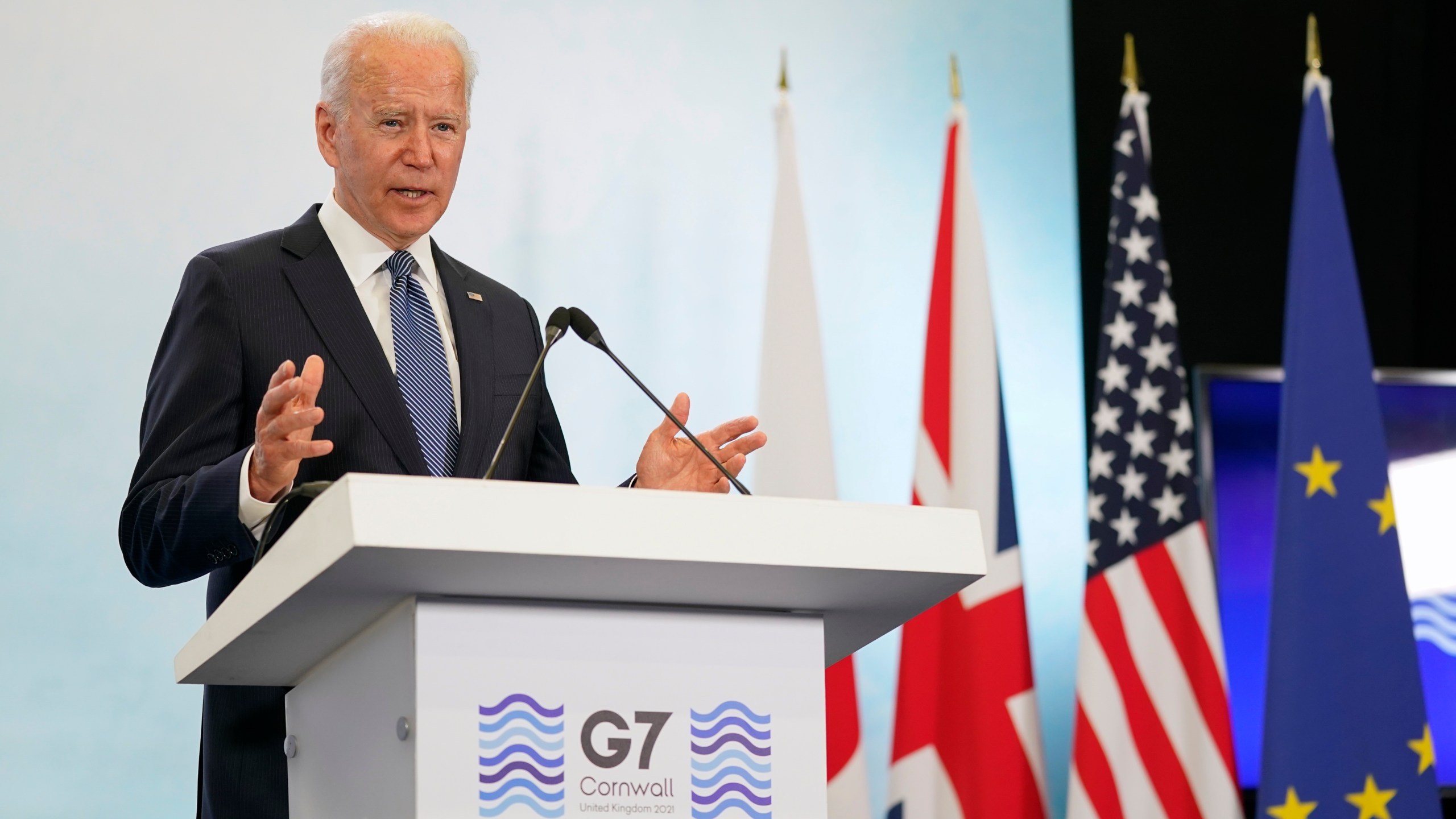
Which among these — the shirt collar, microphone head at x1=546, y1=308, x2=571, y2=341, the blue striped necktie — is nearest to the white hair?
the shirt collar

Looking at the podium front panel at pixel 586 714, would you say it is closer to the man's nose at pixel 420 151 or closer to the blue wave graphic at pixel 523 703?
the blue wave graphic at pixel 523 703

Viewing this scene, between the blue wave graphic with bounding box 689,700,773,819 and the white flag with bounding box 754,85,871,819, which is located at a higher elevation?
the white flag with bounding box 754,85,871,819

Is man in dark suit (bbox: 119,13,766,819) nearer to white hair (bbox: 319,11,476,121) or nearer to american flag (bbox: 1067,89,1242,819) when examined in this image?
white hair (bbox: 319,11,476,121)

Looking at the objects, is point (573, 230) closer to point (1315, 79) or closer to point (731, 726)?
point (1315, 79)

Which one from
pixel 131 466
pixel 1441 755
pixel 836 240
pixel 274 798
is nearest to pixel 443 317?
pixel 274 798

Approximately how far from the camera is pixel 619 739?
3.72 ft

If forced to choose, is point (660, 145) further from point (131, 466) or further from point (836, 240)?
point (131, 466)

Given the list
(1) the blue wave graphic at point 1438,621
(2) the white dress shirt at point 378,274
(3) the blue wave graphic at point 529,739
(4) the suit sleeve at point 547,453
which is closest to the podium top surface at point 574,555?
(3) the blue wave graphic at point 529,739

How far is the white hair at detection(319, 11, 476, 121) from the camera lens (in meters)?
1.86

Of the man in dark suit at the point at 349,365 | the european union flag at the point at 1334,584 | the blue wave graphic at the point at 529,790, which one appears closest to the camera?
the blue wave graphic at the point at 529,790

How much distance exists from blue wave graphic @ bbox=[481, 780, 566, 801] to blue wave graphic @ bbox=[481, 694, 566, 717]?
0.05 m

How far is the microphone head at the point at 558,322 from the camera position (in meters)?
1.44

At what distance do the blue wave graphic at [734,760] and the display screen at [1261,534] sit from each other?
286 cm

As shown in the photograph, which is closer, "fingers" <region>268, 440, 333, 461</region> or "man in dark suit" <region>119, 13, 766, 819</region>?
"fingers" <region>268, 440, 333, 461</region>
